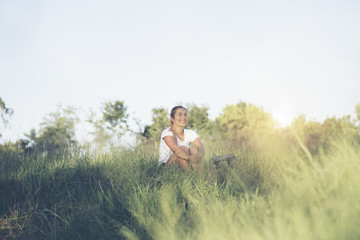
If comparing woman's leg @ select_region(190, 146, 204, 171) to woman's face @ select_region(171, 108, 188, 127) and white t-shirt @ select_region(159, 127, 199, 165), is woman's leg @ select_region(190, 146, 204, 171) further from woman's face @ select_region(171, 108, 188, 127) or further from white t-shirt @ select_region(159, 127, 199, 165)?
woman's face @ select_region(171, 108, 188, 127)

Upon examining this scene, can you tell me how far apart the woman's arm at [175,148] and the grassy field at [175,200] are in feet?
1.29

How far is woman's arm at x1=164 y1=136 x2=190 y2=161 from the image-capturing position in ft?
15.1

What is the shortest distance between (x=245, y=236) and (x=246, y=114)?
12953 mm

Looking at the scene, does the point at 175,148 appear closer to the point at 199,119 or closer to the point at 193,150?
the point at 193,150

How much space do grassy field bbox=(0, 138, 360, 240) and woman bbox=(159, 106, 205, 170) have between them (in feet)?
1.06

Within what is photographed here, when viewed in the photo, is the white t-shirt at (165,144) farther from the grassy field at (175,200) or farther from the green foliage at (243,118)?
the green foliage at (243,118)

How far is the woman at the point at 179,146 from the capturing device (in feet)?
15.2

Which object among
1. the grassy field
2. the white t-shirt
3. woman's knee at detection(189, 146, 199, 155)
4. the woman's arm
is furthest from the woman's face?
the grassy field

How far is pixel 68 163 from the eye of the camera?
4.48 metres

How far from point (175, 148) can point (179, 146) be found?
0.72 ft

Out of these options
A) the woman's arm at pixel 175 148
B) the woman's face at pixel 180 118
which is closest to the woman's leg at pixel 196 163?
the woman's arm at pixel 175 148

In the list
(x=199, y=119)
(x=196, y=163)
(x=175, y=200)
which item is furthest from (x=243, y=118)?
(x=175, y=200)

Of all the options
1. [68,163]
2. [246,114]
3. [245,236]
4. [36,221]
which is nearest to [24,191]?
[36,221]

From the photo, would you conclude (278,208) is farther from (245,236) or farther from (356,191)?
(356,191)
